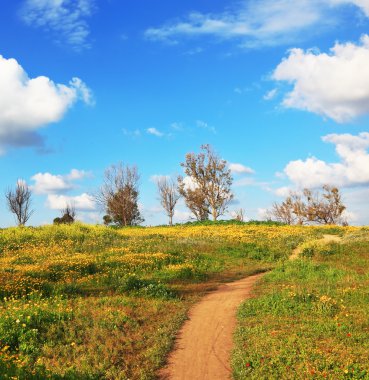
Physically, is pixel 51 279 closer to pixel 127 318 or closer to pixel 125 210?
pixel 127 318

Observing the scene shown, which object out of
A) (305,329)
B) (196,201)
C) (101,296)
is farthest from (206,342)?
(196,201)

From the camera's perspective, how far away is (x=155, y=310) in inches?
532

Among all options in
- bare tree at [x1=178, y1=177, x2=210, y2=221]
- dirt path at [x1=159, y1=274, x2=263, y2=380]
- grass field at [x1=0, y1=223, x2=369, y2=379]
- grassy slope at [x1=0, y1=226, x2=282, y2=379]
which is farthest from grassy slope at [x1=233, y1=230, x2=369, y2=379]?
bare tree at [x1=178, y1=177, x2=210, y2=221]

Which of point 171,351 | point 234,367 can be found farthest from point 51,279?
point 234,367

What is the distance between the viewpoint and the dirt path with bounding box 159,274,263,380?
30.0 ft

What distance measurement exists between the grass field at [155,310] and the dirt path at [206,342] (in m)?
0.32

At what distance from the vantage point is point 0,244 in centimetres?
2823

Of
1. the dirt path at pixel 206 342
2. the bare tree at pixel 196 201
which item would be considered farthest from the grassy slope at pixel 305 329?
the bare tree at pixel 196 201

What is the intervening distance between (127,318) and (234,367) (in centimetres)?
416

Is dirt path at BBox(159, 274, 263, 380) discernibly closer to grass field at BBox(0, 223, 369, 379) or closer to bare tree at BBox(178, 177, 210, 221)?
grass field at BBox(0, 223, 369, 379)

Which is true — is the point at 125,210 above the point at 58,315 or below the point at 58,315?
above

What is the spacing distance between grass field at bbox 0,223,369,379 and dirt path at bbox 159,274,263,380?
32 centimetres

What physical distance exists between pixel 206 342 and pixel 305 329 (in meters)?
2.80

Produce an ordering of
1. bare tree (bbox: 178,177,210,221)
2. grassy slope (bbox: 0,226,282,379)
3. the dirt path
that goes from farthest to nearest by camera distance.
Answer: bare tree (bbox: 178,177,210,221), grassy slope (bbox: 0,226,282,379), the dirt path
